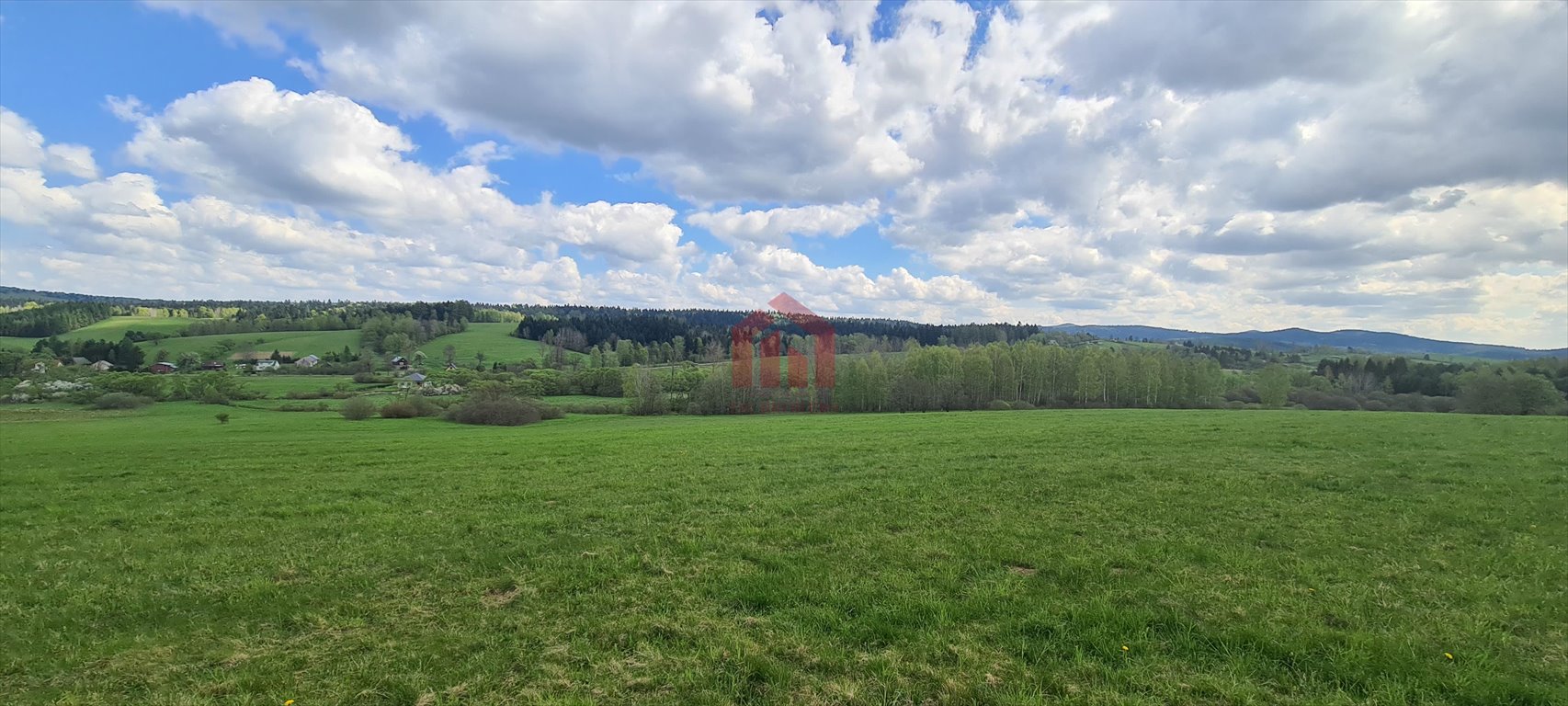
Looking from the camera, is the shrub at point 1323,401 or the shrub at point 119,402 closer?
the shrub at point 119,402

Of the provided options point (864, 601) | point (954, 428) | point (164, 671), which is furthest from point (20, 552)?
point (954, 428)

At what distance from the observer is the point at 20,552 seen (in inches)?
399

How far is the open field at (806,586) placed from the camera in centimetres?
552

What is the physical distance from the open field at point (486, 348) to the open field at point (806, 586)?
391 ft

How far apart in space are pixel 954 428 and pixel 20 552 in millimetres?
27898

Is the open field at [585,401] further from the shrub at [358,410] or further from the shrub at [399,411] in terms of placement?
the shrub at [358,410]

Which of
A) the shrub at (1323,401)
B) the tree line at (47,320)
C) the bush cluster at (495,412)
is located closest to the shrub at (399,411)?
the bush cluster at (495,412)

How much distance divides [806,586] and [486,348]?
147 metres

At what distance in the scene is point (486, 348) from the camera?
138250mm

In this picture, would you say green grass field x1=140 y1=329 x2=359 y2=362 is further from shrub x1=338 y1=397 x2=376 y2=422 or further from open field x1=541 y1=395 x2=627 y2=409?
shrub x1=338 y1=397 x2=376 y2=422

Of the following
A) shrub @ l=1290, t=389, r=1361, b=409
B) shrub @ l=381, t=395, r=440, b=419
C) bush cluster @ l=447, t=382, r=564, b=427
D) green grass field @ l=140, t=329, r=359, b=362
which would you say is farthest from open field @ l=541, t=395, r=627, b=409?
shrub @ l=1290, t=389, r=1361, b=409

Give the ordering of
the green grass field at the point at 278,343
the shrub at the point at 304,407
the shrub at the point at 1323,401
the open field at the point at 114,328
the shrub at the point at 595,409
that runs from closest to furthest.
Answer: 1. the shrub at the point at 304,407
2. the shrub at the point at 595,409
3. the shrub at the point at 1323,401
4. the open field at the point at 114,328
5. the green grass field at the point at 278,343

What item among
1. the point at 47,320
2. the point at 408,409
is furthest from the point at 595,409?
the point at 47,320

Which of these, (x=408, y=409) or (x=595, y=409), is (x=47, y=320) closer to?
(x=408, y=409)
